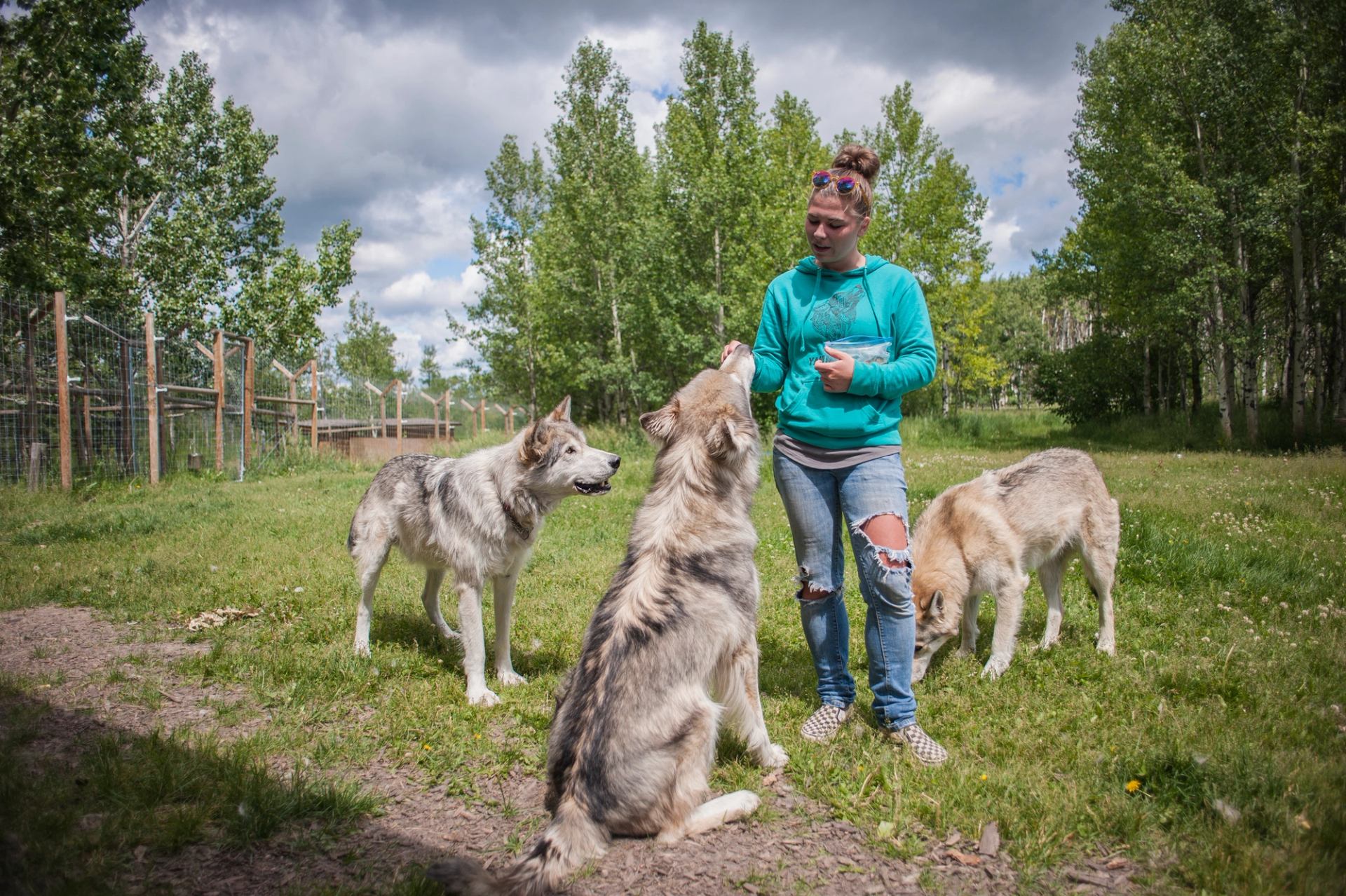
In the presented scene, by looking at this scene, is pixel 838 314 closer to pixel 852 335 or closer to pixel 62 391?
pixel 852 335

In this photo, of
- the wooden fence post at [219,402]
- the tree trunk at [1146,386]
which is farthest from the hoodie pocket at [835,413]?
the tree trunk at [1146,386]

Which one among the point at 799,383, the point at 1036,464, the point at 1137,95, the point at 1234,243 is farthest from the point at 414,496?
the point at 1137,95

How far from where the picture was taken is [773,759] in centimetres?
352

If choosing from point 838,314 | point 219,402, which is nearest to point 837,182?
point 838,314

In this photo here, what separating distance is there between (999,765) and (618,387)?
26.7 metres

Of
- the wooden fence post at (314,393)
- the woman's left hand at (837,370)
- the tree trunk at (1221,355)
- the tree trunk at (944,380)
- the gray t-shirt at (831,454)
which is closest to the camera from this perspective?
the woman's left hand at (837,370)

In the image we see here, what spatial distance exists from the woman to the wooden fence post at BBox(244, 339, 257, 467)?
16.7 m

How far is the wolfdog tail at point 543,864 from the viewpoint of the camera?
2.30 metres

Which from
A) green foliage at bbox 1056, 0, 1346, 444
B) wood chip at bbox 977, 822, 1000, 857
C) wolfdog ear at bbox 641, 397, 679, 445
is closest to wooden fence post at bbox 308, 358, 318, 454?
wolfdog ear at bbox 641, 397, 679, 445

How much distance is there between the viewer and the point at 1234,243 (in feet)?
60.2

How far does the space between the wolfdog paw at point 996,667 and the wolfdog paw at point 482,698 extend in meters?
3.30

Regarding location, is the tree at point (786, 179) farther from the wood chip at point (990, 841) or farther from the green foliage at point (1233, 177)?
the wood chip at point (990, 841)

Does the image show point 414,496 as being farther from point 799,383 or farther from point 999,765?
point 999,765

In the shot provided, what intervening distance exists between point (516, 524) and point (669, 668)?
7.01 ft
